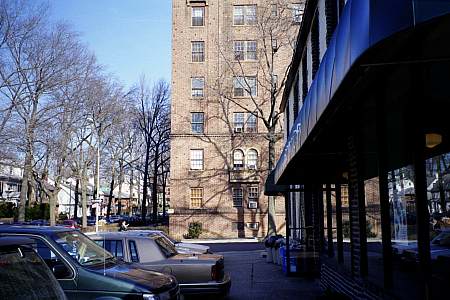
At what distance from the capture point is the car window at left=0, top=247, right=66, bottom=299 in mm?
3738

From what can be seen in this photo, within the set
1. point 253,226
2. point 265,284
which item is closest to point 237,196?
point 253,226

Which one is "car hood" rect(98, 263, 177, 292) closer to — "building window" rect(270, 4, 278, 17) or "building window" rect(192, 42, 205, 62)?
"building window" rect(270, 4, 278, 17)

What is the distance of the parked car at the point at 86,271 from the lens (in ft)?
21.1

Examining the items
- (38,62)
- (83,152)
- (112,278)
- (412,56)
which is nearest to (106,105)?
(83,152)

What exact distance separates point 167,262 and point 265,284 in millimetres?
5120

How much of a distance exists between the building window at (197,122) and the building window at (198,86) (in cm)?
154

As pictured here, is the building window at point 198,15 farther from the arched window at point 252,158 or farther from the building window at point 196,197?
the building window at point 196,197

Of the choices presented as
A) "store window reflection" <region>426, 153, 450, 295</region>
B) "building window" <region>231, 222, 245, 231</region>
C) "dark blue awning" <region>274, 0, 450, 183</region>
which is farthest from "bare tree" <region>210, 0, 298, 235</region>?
"dark blue awning" <region>274, 0, 450, 183</region>

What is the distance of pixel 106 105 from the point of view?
128 feet

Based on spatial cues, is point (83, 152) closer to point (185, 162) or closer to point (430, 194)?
point (185, 162)

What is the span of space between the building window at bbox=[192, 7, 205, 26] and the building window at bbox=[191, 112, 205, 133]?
7532mm

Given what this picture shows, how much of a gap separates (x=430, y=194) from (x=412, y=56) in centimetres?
185

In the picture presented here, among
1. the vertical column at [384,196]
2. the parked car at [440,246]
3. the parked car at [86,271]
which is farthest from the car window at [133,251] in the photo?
the parked car at [440,246]

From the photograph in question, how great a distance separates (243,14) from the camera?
1631 inches
